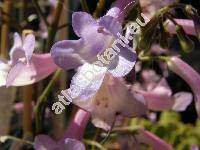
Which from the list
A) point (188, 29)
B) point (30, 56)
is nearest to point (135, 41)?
point (188, 29)

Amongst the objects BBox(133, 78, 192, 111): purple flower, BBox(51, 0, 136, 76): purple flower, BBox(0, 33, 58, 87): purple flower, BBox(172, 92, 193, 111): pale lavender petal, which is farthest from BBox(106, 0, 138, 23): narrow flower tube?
BBox(172, 92, 193, 111): pale lavender petal

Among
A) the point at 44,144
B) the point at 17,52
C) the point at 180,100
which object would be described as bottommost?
the point at 180,100

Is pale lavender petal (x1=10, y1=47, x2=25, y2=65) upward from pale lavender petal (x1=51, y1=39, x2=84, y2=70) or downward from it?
downward

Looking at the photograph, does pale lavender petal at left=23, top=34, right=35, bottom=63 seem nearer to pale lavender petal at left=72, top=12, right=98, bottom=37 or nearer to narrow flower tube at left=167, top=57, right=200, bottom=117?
pale lavender petal at left=72, top=12, right=98, bottom=37

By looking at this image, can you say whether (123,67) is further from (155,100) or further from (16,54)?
(155,100)

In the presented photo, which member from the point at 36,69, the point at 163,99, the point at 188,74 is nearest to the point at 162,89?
the point at 163,99

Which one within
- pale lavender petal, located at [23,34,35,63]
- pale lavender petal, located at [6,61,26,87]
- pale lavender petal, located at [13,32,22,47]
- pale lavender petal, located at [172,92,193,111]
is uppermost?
pale lavender petal, located at [23,34,35,63]
